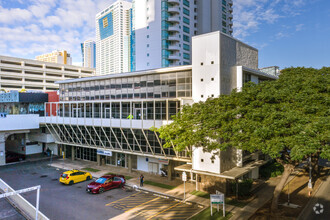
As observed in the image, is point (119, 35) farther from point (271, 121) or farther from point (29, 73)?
point (271, 121)

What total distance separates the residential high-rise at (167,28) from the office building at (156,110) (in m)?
28.7

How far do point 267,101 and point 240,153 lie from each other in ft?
29.0

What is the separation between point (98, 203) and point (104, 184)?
3.31 meters

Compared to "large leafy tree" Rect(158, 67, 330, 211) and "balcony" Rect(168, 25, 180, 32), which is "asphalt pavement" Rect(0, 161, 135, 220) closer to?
"large leafy tree" Rect(158, 67, 330, 211)

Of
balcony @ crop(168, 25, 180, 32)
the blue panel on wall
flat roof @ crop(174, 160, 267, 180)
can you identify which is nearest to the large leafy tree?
flat roof @ crop(174, 160, 267, 180)

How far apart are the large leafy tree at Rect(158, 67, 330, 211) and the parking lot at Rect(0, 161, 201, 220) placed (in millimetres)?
6329

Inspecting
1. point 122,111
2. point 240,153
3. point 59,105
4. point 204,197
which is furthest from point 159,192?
point 59,105

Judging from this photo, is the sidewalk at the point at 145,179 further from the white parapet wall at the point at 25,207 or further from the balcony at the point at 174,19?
the balcony at the point at 174,19

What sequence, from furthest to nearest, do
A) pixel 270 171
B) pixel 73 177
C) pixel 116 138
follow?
pixel 116 138, pixel 270 171, pixel 73 177

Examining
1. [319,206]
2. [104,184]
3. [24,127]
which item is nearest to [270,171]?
[319,206]

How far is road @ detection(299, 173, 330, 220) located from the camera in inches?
742

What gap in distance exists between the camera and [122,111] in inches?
1203

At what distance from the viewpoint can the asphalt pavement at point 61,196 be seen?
19703 millimetres

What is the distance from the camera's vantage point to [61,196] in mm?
23828
